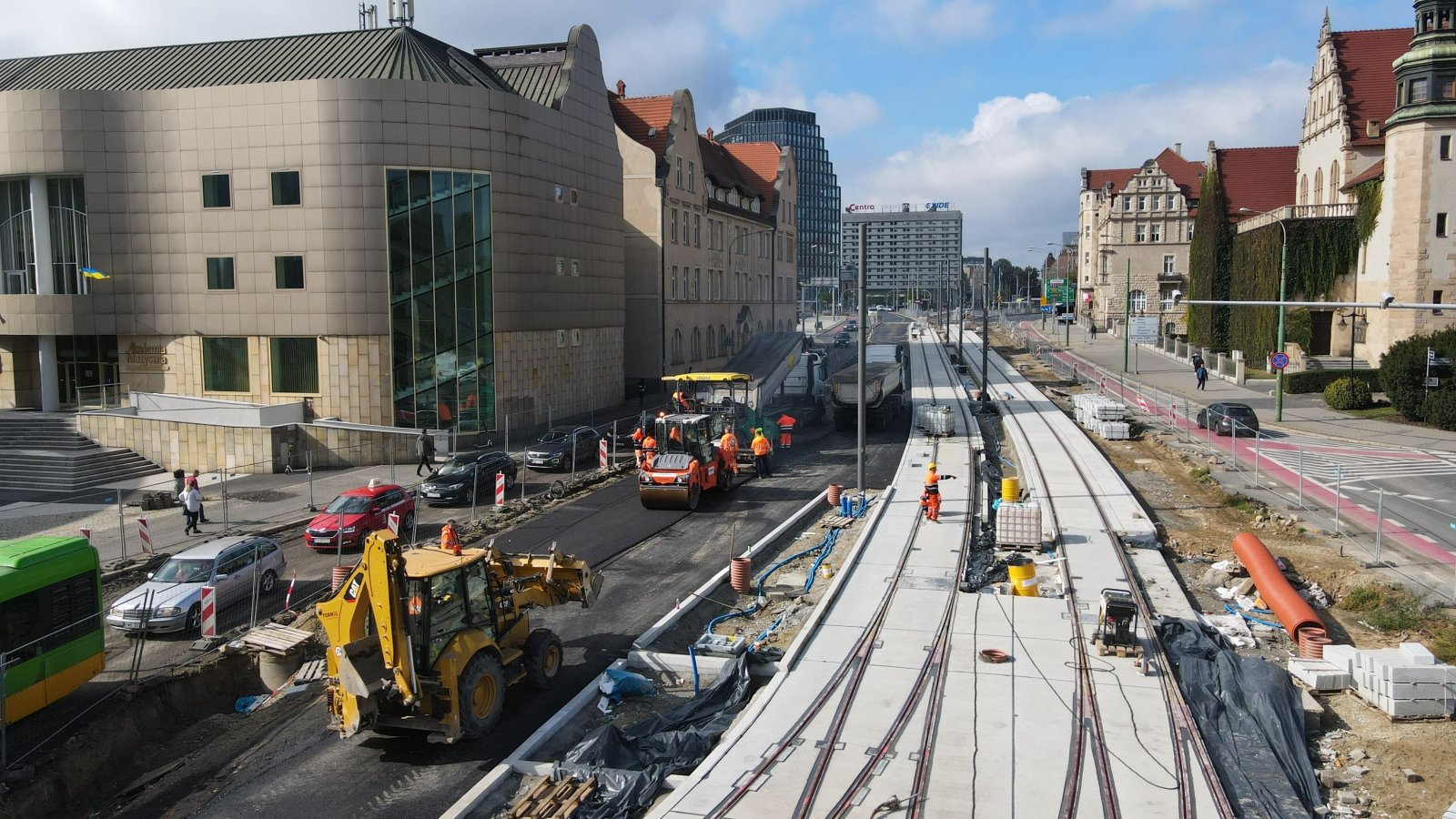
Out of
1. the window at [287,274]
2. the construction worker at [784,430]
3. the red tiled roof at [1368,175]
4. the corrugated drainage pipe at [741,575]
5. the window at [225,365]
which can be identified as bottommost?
the corrugated drainage pipe at [741,575]

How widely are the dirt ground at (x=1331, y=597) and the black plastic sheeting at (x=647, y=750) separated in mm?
7291

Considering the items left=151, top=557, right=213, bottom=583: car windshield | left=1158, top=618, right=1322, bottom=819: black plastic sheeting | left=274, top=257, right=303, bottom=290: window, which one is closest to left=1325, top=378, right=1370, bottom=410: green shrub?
left=1158, top=618, right=1322, bottom=819: black plastic sheeting

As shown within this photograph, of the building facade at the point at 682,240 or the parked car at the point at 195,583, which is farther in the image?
the building facade at the point at 682,240

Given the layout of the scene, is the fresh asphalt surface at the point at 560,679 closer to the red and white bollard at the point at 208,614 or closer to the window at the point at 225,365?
the red and white bollard at the point at 208,614

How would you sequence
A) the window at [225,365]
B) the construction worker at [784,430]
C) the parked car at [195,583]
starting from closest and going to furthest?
the parked car at [195,583], the construction worker at [784,430], the window at [225,365]

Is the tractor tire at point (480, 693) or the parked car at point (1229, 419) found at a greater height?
the parked car at point (1229, 419)

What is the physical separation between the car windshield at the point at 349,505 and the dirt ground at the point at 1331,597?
18603 mm

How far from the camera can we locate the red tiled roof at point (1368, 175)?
52.8 m

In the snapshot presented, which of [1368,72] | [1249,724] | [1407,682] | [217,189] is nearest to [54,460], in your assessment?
[217,189]

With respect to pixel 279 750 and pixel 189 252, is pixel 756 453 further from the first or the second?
pixel 189 252

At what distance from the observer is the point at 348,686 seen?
40.0 ft

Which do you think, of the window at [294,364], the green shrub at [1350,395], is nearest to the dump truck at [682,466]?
the window at [294,364]

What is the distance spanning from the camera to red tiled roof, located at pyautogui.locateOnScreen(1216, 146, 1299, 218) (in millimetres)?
72938

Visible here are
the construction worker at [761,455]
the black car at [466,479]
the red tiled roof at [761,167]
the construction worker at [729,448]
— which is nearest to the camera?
the black car at [466,479]
